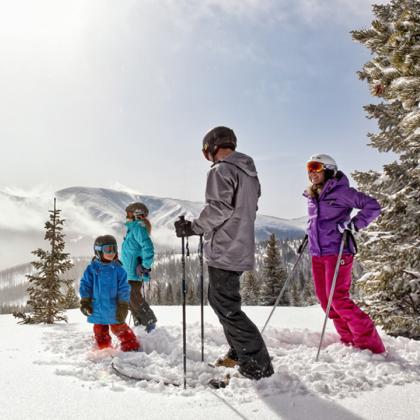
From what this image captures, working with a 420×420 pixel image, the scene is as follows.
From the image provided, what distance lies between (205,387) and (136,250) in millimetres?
3890

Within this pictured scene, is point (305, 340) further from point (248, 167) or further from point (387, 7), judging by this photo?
point (387, 7)

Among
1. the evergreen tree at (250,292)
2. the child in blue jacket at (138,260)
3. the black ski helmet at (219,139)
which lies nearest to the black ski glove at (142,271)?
the child in blue jacket at (138,260)

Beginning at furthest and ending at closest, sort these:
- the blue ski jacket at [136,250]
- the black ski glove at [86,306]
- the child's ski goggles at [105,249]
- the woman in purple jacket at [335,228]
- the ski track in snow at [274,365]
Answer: the blue ski jacket at [136,250] → the child's ski goggles at [105,249] → the black ski glove at [86,306] → the woman in purple jacket at [335,228] → the ski track in snow at [274,365]

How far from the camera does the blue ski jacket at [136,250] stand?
6.88 meters

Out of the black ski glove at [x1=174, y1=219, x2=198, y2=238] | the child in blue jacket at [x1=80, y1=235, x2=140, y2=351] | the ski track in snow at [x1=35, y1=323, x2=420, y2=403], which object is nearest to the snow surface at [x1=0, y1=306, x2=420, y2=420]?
the ski track in snow at [x1=35, y1=323, x2=420, y2=403]

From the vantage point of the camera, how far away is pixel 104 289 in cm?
557

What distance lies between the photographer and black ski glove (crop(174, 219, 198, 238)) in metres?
3.87

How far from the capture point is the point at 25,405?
2984 mm

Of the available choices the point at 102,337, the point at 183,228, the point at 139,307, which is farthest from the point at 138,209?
the point at 183,228

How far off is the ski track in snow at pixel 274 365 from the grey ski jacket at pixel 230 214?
1184 mm

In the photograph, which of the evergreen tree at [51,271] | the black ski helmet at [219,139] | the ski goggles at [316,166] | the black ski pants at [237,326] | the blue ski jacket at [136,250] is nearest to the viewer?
the black ski pants at [237,326]

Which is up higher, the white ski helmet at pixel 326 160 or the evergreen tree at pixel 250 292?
the white ski helmet at pixel 326 160

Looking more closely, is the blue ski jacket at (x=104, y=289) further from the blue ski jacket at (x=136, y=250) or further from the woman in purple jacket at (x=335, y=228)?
the woman in purple jacket at (x=335, y=228)

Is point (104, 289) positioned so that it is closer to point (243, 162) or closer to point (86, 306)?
point (86, 306)
